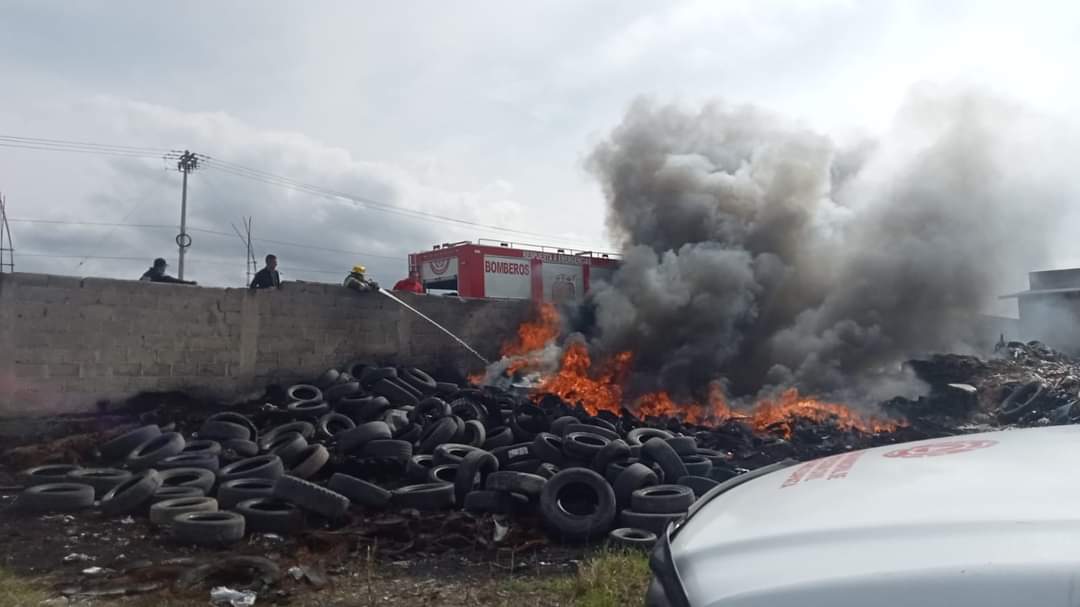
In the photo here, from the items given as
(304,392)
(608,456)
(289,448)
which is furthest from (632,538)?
(304,392)

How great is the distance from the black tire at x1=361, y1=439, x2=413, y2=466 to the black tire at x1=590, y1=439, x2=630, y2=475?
206 centimetres

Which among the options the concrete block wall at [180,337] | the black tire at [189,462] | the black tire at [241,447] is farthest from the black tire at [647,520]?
the concrete block wall at [180,337]

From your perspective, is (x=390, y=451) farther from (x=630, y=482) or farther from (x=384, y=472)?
(x=630, y=482)

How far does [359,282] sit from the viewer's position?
12.3m

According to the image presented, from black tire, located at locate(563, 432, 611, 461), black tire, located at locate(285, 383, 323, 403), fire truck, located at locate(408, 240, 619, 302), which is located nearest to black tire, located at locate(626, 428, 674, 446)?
black tire, located at locate(563, 432, 611, 461)

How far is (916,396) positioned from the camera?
48.8 feet

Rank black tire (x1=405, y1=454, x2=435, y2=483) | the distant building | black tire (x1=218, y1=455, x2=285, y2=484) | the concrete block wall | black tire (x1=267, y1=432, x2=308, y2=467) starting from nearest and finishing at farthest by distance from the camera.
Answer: black tire (x1=218, y1=455, x2=285, y2=484), black tire (x1=405, y1=454, x2=435, y2=483), black tire (x1=267, y1=432, x2=308, y2=467), the concrete block wall, the distant building

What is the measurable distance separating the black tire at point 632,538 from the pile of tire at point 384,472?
0.02m

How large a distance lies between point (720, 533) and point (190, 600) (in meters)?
3.87

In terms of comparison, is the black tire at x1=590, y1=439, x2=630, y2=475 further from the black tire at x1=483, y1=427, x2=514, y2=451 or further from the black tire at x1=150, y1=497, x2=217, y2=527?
the black tire at x1=150, y1=497, x2=217, y2=527

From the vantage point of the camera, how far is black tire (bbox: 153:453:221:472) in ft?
24.8

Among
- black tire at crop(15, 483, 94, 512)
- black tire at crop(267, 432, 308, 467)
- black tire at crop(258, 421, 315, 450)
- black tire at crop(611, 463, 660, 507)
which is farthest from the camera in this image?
black tire at crop(258, 421, 315, 450)

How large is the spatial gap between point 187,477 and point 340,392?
3350 millimetres

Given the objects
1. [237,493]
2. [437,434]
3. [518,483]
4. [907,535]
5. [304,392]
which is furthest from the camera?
[304,392]
